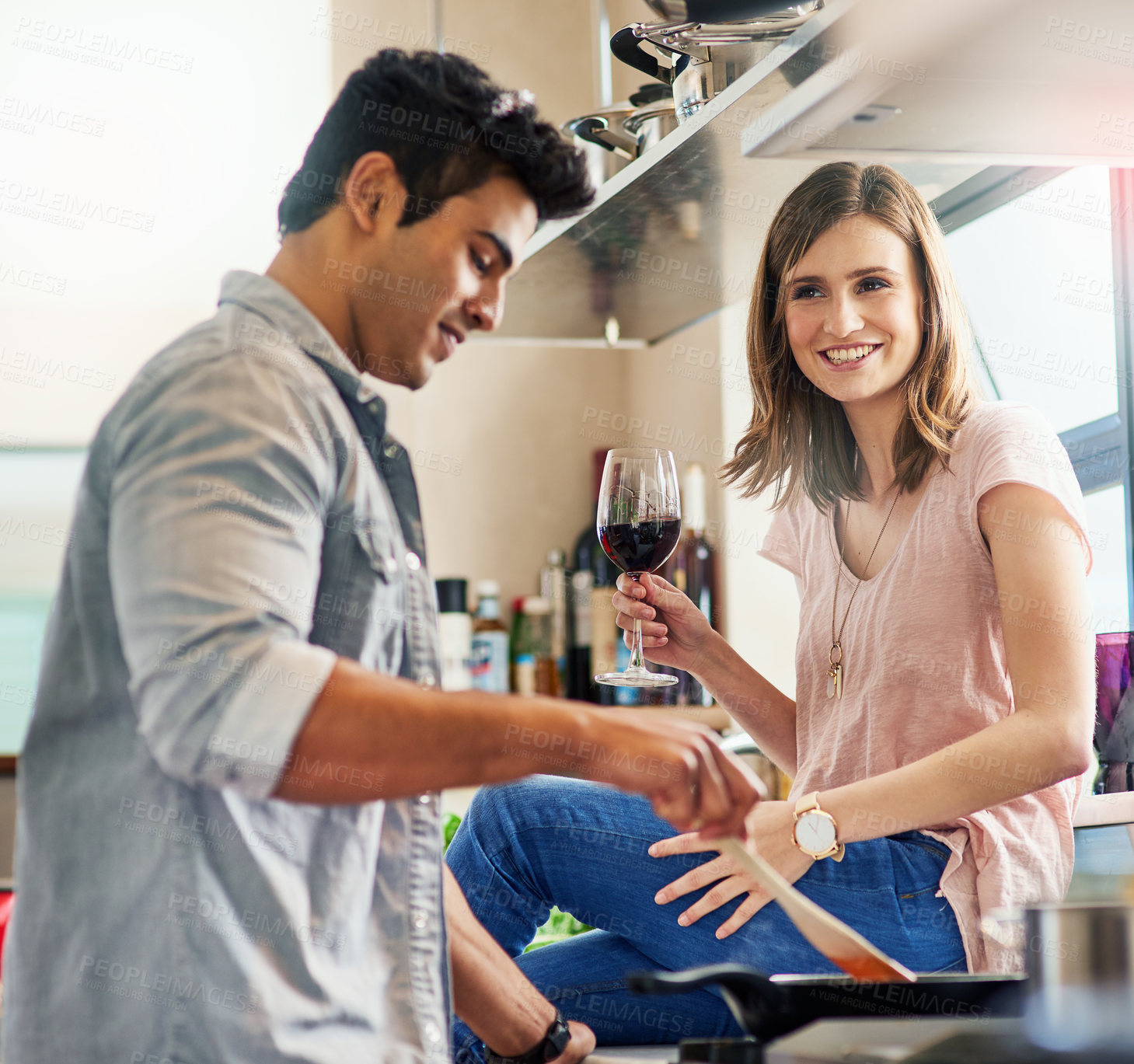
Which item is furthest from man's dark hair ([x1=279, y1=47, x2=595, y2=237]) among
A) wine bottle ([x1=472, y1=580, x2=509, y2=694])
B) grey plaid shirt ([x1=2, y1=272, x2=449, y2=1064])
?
wine bottle ([x1=472, y1=580, x2=509, y2=694])

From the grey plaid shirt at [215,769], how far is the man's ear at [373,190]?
110 mm

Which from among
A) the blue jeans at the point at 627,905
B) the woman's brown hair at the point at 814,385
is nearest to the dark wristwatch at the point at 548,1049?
the blue jeans at the point at 627,905

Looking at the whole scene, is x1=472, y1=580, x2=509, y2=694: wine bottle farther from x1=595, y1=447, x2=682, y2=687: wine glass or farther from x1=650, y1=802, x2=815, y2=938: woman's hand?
x1=650, y1=802, x2=815, y2=938: woman's hand

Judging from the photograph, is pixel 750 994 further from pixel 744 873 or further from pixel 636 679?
pixel 636 679

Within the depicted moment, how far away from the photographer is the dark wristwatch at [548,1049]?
941 mm

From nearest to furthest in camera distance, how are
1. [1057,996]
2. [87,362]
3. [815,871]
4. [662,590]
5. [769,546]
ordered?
1. [1057,996]
2. [815,871]
3. [662,590]
4. [769,546]
5. [87,362]

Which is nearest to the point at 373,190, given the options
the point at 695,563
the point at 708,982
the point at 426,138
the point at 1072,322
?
the point at 426,138

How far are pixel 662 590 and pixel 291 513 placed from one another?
0.70 m

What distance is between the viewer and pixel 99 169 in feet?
9.45

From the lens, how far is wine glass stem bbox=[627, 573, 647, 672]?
119 centimetres

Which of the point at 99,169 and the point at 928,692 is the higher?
the point at 99,169

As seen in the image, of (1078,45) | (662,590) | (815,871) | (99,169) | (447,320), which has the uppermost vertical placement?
(99,169)

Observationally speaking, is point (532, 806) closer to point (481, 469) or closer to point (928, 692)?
point (928, 692)

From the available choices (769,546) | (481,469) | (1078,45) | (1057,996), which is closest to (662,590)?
(769,546)
